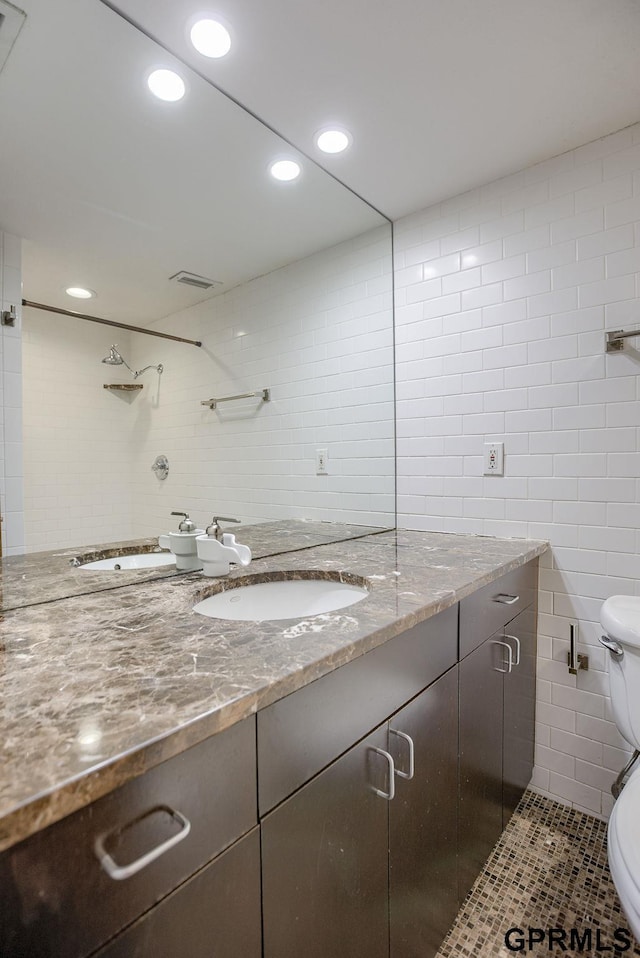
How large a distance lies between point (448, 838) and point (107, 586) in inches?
42.1

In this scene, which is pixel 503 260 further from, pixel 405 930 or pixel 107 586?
pixel 405 930

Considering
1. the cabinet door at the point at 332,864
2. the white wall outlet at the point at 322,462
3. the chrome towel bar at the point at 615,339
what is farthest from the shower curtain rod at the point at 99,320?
the chrome towel bar at the point at 615,339

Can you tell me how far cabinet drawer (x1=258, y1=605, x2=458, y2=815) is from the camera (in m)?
0.67

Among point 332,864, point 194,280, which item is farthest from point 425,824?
point 194,280

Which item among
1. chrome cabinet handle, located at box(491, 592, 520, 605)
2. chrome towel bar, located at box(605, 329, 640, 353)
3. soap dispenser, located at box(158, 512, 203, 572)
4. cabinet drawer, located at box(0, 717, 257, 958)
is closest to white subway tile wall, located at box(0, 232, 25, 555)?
soap dispenser, located at box(158, 512, 203, 572)

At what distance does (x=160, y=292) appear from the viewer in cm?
125

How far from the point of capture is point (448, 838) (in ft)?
3.85

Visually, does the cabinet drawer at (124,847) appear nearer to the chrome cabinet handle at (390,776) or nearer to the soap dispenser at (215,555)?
the chrome cabinet handle at (390,776)

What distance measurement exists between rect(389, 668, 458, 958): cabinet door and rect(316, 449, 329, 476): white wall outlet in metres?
0.97

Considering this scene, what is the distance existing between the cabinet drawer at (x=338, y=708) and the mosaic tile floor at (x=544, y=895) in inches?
31.5

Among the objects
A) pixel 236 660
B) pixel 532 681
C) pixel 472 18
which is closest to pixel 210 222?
pixel 472 18

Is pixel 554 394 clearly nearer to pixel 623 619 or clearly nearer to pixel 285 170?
pixel 623 619

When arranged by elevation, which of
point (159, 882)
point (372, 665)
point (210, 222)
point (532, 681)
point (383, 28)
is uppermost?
point (383, 28)

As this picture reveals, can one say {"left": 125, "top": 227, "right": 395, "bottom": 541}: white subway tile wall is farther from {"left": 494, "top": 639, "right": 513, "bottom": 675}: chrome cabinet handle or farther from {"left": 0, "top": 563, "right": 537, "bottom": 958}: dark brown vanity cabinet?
{"left": 494, "top": 639, "right": 513, "bottom": 675}: chrome cabinet handle
